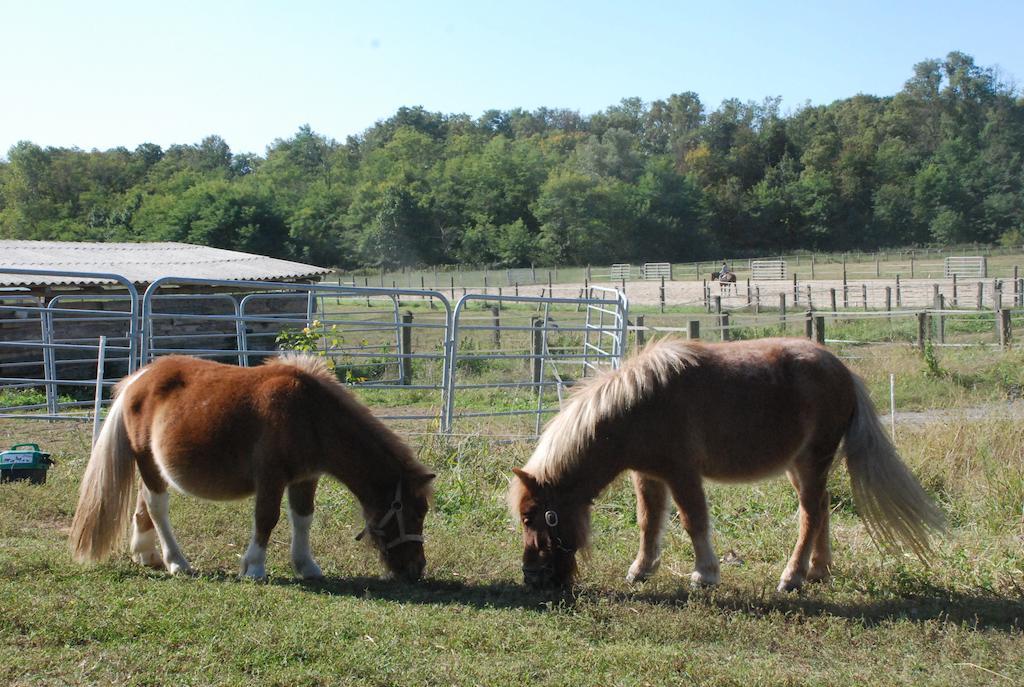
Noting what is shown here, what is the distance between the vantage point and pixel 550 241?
60.3 m

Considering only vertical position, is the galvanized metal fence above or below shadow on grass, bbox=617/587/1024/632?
above

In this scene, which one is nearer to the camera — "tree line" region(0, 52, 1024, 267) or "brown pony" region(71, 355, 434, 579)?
"brown pony" region(71, 355, 434, 579)

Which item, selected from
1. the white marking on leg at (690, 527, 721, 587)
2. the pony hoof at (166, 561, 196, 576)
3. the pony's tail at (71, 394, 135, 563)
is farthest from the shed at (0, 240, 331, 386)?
the white marking on leg at (690, 527, 721, 587)

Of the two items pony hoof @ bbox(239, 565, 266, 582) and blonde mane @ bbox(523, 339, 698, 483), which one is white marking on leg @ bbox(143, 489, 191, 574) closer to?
pony hoof @ bbox(239, 565, 266, 582)

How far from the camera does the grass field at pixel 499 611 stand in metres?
3.58

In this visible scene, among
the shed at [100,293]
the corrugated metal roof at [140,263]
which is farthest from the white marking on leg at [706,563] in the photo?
the corrugated metal roof at [140,263]

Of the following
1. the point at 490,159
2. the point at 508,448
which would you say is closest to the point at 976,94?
the point at 490,159

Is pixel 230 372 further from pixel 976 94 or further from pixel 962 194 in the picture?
pixel 976 94

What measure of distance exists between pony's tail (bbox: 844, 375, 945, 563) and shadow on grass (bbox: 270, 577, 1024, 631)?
328 millimetres

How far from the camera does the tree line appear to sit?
2127 inches

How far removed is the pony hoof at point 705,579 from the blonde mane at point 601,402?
3.11ft

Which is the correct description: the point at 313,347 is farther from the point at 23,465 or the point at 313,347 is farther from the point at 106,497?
the point at 106,497

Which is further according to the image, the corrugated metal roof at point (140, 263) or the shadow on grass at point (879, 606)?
the corrugated metal roof at point (140, 263)

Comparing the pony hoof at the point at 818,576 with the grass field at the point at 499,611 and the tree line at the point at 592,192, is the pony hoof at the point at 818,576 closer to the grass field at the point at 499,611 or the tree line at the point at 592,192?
the grass field at the point at 499,611
